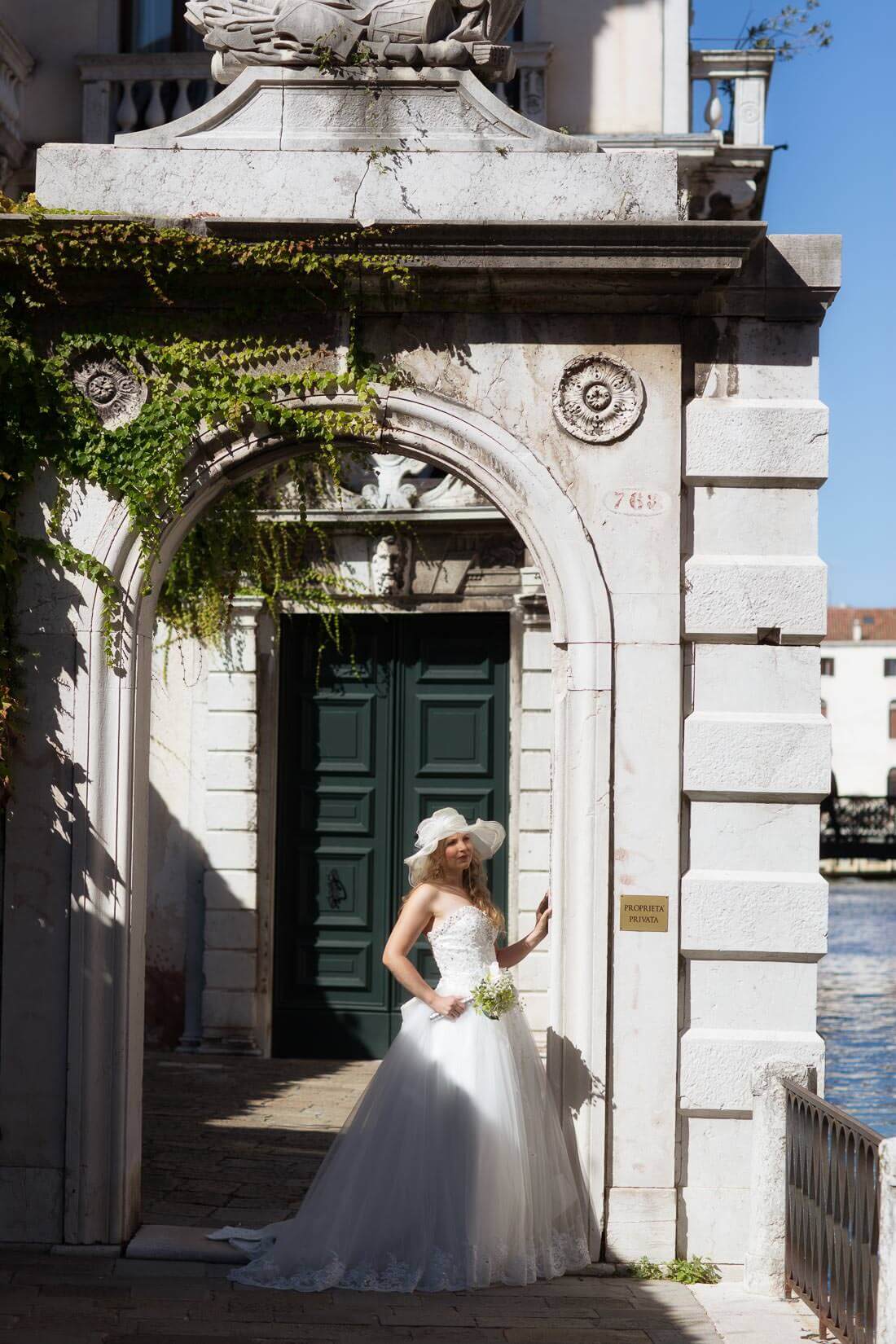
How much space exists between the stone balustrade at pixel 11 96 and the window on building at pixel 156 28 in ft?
2.81

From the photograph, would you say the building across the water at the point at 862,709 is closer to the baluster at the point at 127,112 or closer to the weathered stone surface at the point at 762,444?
the baluster at the point at 127,112

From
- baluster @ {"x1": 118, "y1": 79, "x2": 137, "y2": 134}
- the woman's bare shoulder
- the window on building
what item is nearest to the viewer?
the woman's bare shoulder

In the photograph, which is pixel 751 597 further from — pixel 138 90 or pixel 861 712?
pixel 861 712

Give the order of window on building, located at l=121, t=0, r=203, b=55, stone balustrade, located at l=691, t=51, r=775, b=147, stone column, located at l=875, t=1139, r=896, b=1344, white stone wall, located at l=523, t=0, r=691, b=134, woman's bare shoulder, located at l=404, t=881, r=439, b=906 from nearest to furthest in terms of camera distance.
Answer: stone column, located at l=875, t=1139, r=896, b=1344 → woman's bare shoulder, located at l=404, t=881, r=439, b=906 → stone balustrade, located at l=691, t=51, r=775, b=147 → white stone wall, located at l=523, t=0, r=691, b=134 → window on building, located at l=121, t=0, r=203, b=55

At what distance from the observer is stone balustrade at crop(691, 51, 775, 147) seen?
1273 centimetres

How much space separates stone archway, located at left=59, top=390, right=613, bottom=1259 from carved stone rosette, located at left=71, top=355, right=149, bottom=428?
345mm

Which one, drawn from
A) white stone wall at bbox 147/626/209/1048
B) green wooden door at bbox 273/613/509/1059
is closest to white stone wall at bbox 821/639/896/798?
green wooden door at bbox 273/613/509/1059

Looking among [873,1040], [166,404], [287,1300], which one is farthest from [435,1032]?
[873,1040]

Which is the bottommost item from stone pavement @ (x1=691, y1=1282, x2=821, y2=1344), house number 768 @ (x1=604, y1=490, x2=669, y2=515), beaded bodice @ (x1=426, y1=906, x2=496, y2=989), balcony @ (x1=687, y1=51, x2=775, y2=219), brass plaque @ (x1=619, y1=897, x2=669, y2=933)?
stone pavement @ (x1=691, y1=1282, x2=821, y2=1344)

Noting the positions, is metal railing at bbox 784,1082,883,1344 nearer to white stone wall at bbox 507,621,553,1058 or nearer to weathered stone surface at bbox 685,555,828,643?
weathered stone surface at bbox 685,555,828,643

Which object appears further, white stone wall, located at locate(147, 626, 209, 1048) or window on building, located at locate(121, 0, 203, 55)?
window on building, located at locate(121, 0, 203, 55)

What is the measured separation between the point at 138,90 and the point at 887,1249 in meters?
10.9

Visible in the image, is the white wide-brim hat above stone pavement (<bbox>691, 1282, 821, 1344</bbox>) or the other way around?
above

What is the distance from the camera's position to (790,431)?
6895mm
